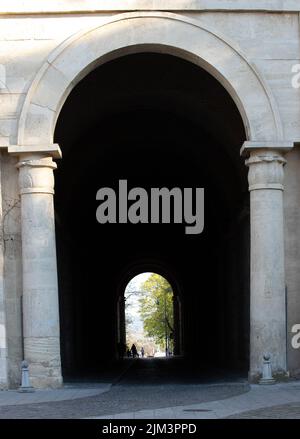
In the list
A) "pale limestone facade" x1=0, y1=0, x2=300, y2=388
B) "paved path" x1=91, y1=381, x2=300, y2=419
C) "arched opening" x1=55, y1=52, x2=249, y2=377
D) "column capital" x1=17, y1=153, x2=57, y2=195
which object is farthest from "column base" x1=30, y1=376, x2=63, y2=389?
"arched opening" x1=55, y1=52, x2=249, y2=377

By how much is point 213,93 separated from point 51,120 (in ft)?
21.8

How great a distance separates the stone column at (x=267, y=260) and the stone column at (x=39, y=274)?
452 centimetres

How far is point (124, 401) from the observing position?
16.4 metres

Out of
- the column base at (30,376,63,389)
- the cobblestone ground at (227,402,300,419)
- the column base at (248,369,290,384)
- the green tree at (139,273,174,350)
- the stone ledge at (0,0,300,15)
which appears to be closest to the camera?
the cobblestone ground at (227,402,300,419)

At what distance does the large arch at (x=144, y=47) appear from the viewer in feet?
66.3

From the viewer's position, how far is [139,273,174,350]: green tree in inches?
3866

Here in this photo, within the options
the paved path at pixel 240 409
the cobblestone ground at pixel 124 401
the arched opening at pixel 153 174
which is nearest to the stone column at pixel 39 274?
the cobblestone ground at pixel 124 401

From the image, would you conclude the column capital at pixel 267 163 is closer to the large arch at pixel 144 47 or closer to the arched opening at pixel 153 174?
the large arch at pixel 144 47

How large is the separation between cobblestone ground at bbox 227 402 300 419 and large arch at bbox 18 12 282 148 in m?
7.38

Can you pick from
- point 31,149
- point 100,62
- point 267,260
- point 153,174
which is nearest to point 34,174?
point 31,149

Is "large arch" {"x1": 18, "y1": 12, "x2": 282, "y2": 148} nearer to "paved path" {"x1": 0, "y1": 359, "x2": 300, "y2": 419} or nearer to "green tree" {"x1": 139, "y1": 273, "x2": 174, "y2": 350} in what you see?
"paved path" {"x1": 0, "y1": 359, "x2": 300, "y2": 419}

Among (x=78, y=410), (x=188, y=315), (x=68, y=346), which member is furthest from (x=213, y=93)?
(x=188, y=315)

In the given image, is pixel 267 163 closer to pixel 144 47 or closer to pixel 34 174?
pixel 144 47

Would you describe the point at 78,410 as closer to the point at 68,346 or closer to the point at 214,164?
the point at 68,346
